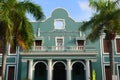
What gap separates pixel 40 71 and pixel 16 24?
13650mm

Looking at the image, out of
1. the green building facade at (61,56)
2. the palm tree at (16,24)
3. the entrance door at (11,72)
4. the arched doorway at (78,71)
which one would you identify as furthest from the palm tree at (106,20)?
the entrance door at (11,72)

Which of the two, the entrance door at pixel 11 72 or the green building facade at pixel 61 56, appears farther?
the entrance door at pixel 11 72

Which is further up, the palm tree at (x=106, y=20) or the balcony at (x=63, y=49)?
the palm tree at (x=106, y=20)

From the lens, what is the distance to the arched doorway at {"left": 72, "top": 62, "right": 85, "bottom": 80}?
3416cm

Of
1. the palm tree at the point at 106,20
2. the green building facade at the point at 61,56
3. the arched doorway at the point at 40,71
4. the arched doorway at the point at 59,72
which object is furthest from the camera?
the arched doorway at the point at 59,72

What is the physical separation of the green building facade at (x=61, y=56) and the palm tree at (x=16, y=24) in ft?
30.8

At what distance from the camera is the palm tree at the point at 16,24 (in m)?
20.5

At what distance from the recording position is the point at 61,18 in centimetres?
3634

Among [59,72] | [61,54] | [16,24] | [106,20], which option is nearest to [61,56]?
[61,54]

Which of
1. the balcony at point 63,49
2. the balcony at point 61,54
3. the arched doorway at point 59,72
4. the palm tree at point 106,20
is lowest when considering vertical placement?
the arched doorway at point 59,72

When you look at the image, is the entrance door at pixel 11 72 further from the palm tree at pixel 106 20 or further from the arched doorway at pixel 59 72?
the palm tree at pixel 106 20

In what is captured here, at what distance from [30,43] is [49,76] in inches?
412

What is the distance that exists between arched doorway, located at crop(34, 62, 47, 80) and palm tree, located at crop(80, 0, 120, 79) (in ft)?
36.5

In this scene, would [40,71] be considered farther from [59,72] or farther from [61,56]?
[61,56]
